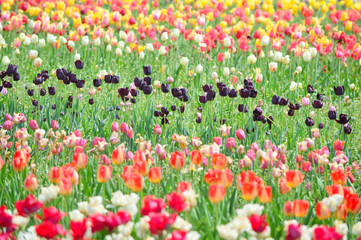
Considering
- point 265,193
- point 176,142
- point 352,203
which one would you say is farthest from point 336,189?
point 176,142

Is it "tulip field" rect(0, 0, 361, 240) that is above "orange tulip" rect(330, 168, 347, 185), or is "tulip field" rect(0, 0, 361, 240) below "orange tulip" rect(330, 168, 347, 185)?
below

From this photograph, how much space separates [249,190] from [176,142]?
1739 millimetres

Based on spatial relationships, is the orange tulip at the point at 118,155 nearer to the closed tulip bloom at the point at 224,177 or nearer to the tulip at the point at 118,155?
the tulip at the point at 118,155

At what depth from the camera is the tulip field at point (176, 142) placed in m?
2.32

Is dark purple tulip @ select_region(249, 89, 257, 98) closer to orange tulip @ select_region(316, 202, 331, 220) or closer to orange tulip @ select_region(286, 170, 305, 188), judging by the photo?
orange tulip @ select_region(286, 170, 305, 188)

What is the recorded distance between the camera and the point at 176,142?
13.9ft

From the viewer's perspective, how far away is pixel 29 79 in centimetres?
590

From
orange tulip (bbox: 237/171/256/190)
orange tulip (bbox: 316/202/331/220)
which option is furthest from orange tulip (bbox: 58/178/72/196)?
orange tulip (bbox: 316/202/331/220)

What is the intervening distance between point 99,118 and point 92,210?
2.31 m

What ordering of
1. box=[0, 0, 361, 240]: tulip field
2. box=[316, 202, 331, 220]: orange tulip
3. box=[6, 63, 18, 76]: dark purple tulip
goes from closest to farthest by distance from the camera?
box=[0, 0, 361, 240]: tulip field → box=[316, 202, 331, 220]: orange tulip → box=[6, 63, 18, 76]: dark purple tulip

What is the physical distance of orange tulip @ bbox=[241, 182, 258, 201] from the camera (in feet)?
8.25

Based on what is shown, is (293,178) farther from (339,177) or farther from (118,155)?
(118,155)

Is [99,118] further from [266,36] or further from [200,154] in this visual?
[266,36]

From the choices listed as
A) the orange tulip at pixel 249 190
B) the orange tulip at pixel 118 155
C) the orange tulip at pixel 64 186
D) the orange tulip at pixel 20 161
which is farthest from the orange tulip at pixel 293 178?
the orange tulip at pixel 20 161
